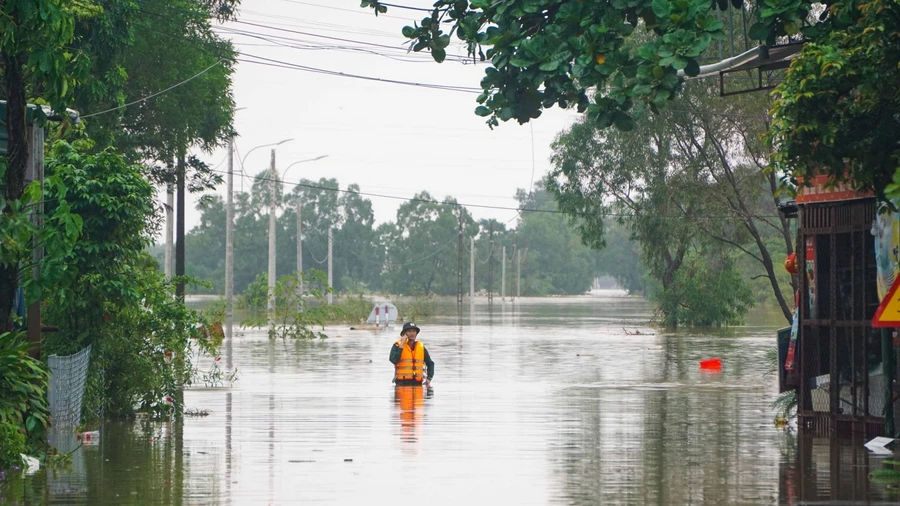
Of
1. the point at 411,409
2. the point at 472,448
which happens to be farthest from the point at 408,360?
the point at 472,448

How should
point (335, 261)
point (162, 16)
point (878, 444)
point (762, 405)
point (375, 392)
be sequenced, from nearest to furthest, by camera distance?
point (878, 444), point (762, 405), point (375, 392), point (162, 16), point (335, 261)

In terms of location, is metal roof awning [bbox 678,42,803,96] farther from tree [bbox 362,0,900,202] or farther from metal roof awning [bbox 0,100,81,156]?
metal roof awning [bbox 0,100,81,156]

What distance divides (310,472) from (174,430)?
423cm

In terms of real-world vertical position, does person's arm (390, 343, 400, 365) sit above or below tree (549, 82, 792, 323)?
below

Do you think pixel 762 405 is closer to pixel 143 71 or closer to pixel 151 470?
pixel 151 470

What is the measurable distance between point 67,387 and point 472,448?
186 inches

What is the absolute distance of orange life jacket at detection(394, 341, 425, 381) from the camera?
21703 millimetres

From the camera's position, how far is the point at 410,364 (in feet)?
71.3

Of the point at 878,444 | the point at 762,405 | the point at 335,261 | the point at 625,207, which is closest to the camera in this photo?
the point at 878,444

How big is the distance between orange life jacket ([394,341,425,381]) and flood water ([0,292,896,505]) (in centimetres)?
33

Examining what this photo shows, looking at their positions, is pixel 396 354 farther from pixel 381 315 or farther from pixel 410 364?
pixel 381 315

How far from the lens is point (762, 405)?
63.5ft

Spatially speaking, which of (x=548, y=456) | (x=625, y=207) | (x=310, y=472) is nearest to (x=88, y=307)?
(x=310, y=472)

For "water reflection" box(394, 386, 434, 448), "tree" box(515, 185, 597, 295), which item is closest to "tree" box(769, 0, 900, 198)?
"water reflection" box(394, 386, 434, 448)
